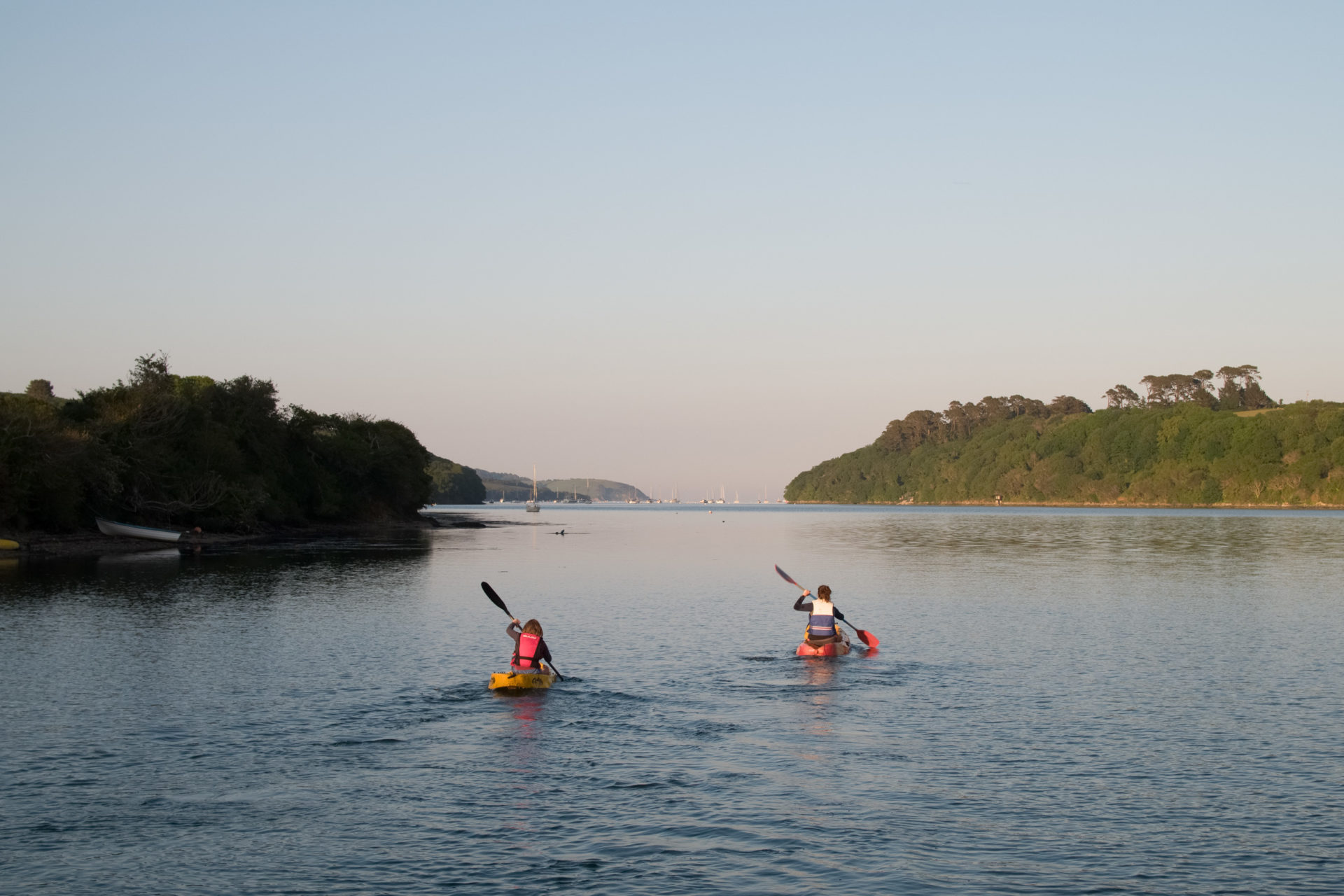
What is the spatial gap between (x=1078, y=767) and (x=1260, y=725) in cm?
558

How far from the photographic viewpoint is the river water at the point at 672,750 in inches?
542

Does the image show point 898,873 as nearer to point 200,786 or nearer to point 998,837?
point 998,837

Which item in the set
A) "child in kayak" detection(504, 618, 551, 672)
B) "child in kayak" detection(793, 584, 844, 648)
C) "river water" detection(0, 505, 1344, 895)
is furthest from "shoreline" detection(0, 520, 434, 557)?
"child in kayak" detection(793, 584, 844, 648)

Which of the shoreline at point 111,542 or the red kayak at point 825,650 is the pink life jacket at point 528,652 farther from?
the shoreline at point 111,542

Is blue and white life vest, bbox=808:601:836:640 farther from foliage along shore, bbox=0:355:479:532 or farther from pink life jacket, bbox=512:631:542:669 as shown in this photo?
foliage along shore, bbox=0:355:479:532

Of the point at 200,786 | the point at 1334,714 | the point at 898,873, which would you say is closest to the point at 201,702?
the point at 200,786

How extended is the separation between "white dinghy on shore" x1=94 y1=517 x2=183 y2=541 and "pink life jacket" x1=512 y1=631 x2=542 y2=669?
6964cm

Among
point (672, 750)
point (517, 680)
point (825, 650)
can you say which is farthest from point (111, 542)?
point (672, 750)

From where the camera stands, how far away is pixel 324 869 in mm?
13594

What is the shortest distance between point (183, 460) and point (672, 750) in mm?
83805

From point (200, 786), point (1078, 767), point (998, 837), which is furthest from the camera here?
point (1078, 767)

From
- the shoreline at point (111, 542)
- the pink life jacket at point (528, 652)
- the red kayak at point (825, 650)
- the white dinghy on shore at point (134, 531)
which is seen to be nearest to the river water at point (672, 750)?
the red kayak at point (825, 650)

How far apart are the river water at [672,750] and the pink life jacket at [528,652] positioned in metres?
0.99

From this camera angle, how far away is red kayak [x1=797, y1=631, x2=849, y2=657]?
3055cm
